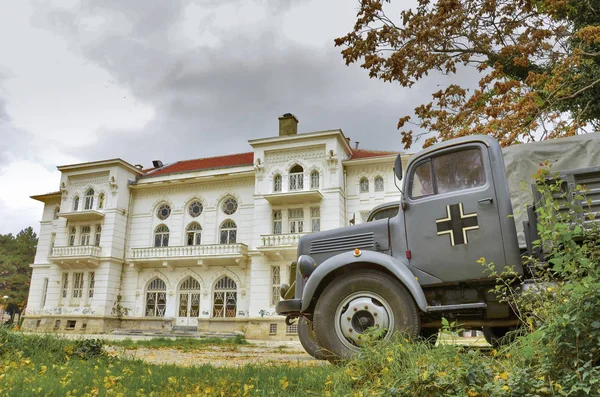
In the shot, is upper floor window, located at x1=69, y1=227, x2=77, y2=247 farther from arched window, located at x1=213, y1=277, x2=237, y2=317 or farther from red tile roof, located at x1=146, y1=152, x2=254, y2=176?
arched window, located at x1=213, y1=277, x2=237, y2=317

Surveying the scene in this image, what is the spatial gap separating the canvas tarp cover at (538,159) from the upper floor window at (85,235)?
30.1m

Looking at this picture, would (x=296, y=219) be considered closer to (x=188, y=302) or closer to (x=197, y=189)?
(x=197, y=189)

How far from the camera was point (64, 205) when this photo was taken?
31.4 m

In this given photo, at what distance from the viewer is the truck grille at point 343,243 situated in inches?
261

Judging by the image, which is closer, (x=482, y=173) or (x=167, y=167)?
(x=482, y=173)

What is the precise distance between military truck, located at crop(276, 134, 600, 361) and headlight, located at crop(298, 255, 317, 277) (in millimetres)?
499

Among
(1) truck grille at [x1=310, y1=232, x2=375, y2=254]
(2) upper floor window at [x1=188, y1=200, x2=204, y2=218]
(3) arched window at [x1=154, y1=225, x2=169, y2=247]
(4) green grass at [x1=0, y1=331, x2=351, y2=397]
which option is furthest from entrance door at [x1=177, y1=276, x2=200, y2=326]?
(1) truck grille at [x1=310, y1=232, x2=375, y2=254]

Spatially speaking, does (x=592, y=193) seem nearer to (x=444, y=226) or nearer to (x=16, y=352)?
(x=444, y=226)

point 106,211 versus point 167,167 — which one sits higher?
point 167,167

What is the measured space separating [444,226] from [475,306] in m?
1.03

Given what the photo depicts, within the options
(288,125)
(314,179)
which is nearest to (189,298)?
(314,179)

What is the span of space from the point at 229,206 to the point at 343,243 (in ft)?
73.5

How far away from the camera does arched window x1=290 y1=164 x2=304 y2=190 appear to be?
26.6 meters

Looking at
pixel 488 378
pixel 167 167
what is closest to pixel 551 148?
pixel 488 378
